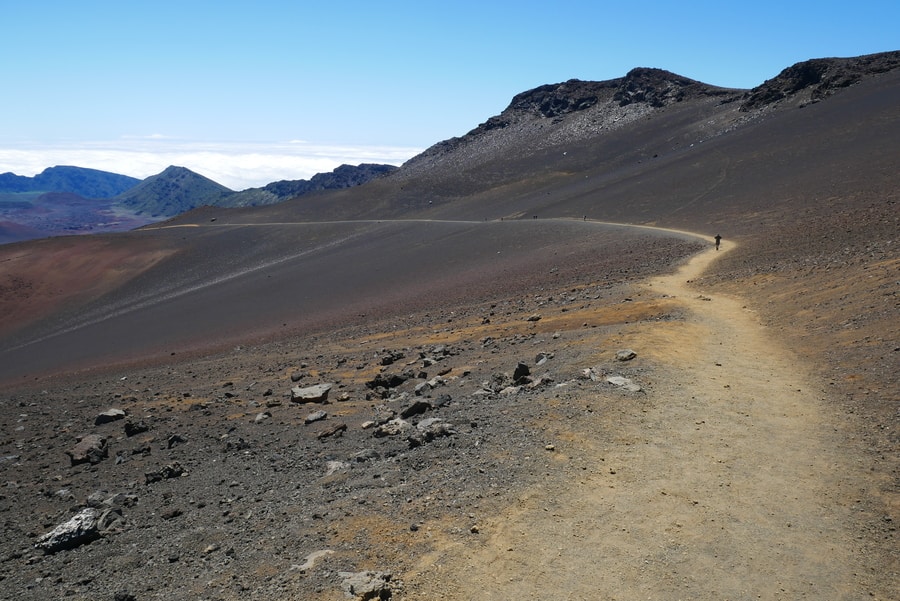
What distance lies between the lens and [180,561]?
7.12 metres

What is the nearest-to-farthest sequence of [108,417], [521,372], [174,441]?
[521,372]
[174,441]
[108,417]

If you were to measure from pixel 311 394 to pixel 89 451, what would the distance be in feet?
13.7

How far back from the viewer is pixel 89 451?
12.0m

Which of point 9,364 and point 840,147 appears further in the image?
point 840,147

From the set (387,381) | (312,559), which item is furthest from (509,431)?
(387,381)

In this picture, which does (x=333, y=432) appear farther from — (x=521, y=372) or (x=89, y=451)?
(x=89, y=451)

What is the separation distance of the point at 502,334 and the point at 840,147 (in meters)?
36.9

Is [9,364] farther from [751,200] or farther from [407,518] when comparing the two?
[751,200]

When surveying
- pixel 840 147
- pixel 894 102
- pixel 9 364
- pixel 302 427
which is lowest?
pixel 9 364

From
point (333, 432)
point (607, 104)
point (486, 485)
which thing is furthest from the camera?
point (607, 104)

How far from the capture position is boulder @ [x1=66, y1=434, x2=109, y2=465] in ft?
39.1

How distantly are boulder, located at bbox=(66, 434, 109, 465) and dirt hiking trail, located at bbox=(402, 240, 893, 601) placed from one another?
28.9 feet

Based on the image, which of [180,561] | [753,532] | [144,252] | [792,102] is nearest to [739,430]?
[753,532]

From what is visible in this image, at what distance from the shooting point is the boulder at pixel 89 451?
11905 mm
